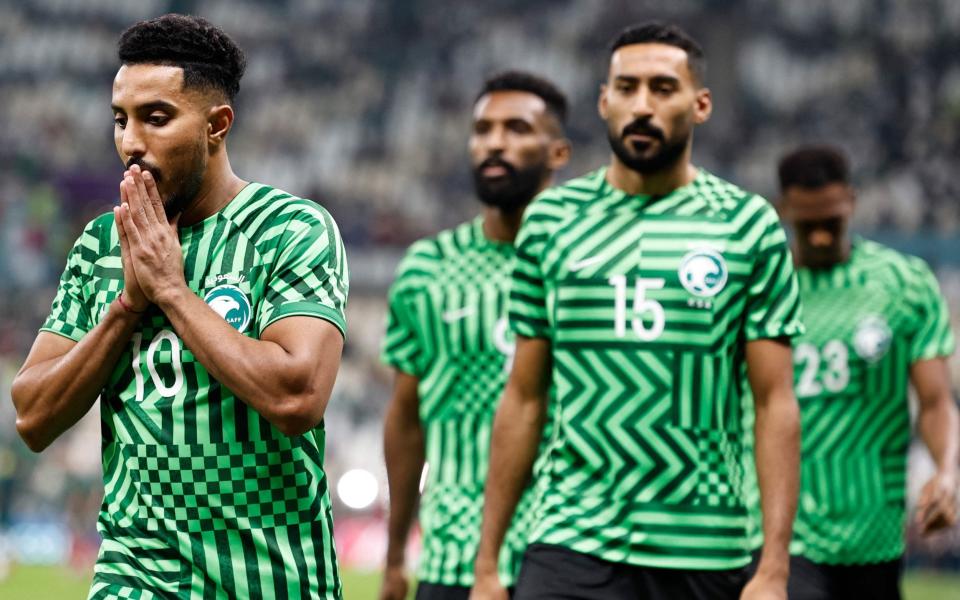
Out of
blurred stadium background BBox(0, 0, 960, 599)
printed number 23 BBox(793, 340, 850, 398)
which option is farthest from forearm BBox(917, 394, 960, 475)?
blurred stadium background BBox(0, 0, 960, 599)

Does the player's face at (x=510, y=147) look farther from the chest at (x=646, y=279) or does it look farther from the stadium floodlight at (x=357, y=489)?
the stadium floodlight at (x=357, y=489)

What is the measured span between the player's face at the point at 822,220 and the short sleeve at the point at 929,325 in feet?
1.28

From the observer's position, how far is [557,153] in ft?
24.0

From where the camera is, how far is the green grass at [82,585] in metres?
16.4

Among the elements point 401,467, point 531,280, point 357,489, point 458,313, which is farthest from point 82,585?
point 531,280

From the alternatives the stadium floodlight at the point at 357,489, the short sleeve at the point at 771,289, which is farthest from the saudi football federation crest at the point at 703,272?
the stadium floodlight at the point at 357,489

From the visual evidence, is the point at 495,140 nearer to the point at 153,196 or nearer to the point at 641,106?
the point at 641,106

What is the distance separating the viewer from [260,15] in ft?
99.0

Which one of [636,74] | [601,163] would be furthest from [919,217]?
[636,74]

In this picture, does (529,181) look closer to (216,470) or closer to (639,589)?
(639,589)

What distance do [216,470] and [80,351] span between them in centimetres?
46

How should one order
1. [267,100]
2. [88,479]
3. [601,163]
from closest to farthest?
[88,479], [601,163], [267,100]

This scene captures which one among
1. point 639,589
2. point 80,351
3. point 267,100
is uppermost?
point 267,100

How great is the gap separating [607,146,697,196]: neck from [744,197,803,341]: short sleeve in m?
0.30
